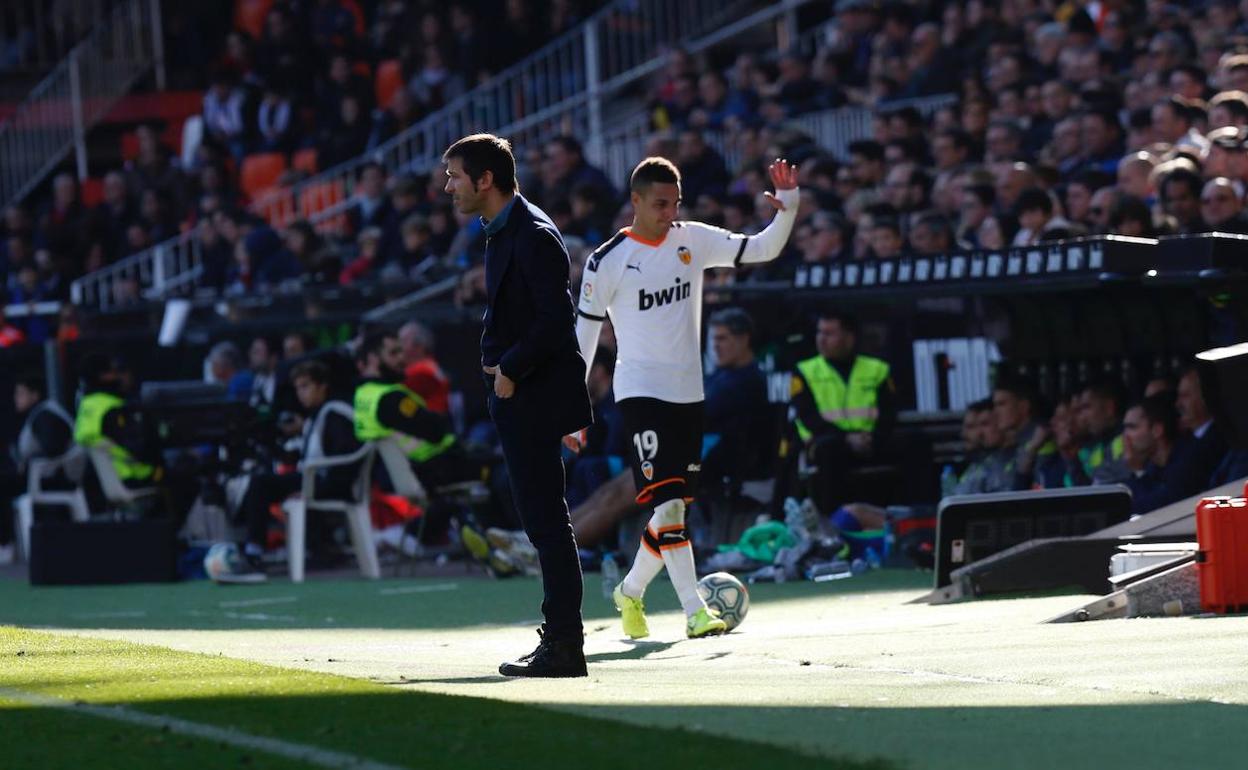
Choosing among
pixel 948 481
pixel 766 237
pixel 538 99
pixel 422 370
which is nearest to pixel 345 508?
pixel 422 370

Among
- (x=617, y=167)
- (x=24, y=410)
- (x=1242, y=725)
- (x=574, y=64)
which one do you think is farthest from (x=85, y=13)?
(x=1242, y=725)

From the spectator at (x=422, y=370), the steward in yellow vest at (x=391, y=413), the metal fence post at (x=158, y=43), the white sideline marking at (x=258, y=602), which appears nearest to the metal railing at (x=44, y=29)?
the metal fence post at (x=158, y=43)

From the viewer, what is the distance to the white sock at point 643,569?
9969 mm

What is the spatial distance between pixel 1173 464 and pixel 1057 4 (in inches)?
349

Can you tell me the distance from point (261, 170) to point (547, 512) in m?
20.4

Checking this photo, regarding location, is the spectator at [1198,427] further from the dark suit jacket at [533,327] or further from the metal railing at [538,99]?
the metal railing at [538,99]

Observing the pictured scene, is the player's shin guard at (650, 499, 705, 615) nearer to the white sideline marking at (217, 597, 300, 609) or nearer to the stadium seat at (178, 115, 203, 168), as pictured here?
the white sideline marking at (217, 597, 300, 609)

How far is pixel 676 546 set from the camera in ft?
32.7

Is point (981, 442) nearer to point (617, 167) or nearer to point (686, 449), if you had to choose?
point (686, 449)

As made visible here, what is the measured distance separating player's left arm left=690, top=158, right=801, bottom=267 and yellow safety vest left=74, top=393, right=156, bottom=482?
7.72 m

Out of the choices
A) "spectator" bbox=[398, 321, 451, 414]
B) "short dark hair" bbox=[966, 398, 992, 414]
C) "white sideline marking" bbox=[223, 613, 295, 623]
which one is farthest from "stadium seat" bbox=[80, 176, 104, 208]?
"short dark hair" bbox=[966, 398, 992, 414]

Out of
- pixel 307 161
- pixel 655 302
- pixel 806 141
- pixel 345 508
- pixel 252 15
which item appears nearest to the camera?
pixel 655 302

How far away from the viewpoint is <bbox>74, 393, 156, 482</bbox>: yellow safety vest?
55.1ft

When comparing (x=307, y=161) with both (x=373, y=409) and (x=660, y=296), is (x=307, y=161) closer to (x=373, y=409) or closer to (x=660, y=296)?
(x=373, y=409)
